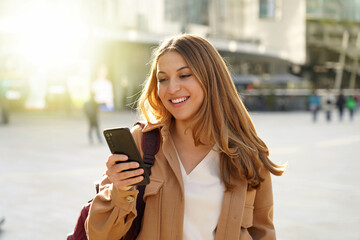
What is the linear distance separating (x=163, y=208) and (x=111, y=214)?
0.24 metres

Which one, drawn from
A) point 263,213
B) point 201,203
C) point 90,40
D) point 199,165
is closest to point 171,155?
point 199,165

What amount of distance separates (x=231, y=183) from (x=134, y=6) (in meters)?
39.4

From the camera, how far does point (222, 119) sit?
2.32 m

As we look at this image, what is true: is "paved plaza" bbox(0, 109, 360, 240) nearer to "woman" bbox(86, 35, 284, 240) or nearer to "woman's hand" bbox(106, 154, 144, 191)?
"woman" bbox(86, 35, 284, 240)

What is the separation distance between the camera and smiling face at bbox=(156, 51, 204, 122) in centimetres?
229

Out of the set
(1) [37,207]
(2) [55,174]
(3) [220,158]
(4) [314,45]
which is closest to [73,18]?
(2) [55,174]

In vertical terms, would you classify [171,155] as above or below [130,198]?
above

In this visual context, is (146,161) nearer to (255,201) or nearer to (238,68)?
(255,201)

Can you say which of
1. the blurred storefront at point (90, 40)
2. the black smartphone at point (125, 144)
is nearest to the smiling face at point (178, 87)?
the black smartphone at point (125, 144)

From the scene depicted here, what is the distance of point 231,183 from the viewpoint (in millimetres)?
2281

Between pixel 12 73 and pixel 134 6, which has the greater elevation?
pixel 134 6

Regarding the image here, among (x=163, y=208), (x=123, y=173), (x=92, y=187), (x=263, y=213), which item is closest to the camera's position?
(x=123, y=173)

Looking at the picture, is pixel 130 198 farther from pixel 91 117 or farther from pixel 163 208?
pixel 91 117

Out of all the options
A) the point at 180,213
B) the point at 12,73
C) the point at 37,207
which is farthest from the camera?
the point at 12,73
